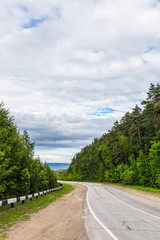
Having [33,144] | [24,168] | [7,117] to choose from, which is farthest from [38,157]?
[7,117]

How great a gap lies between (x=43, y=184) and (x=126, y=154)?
96.5 ft

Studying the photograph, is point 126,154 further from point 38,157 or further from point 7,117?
point 7,117

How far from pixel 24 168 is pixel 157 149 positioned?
68.6 feet

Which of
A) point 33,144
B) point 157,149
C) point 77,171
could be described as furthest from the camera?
point 77,171

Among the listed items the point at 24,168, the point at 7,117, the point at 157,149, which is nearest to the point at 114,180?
the point at 157,149

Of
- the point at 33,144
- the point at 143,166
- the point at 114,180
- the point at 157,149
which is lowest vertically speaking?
the point at 114,180

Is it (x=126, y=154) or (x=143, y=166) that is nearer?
(x=143, y=166)

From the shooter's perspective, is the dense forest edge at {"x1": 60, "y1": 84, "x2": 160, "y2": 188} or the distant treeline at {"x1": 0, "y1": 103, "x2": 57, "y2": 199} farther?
the dense forest edge at {"x1": 60, "y1": 84, "x2": 160, "y2": 188}

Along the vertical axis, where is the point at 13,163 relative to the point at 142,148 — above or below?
below

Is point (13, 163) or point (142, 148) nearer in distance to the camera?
point (13, 163)

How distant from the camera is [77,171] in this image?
10625cm

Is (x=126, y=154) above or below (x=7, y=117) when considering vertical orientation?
below

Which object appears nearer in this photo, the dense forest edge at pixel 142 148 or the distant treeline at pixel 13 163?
the distant treeline at pixel 13 163

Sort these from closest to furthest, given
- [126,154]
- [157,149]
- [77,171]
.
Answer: [157,149], [126,154], [77,171]
